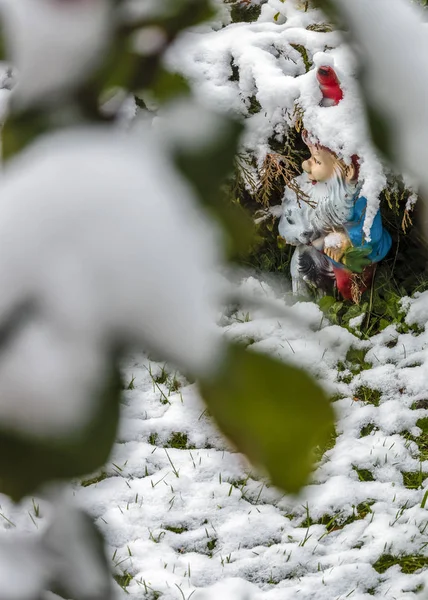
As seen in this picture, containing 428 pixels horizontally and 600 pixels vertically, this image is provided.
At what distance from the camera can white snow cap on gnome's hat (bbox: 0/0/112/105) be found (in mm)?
313

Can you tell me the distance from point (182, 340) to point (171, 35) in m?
0.19

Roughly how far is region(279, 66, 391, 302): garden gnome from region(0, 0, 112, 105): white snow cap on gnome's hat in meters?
1.94

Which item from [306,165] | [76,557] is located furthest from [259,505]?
[76,557]

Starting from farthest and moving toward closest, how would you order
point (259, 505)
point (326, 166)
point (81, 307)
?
point (326, 166)
point (259, 505)
point (81, 307)

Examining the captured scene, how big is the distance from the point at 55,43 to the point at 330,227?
90.3 inches

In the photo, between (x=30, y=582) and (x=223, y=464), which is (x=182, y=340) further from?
(x=223, y=464)

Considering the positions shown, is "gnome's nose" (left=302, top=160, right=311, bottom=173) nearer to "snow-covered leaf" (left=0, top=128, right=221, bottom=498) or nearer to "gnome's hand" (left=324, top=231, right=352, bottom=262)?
"gnome's hand" (left=324, top=231, right=352, bottom=262)

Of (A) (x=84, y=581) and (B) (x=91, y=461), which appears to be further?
(A) (x=84, y=581)

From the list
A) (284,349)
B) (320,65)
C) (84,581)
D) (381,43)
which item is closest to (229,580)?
(284,349)

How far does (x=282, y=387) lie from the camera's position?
311mm

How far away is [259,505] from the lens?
2.07m

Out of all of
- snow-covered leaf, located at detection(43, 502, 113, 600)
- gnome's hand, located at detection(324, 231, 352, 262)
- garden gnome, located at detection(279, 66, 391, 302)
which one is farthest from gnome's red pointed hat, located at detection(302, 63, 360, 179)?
snow-covered leaf, located at detection(43, 502, 113, 600)

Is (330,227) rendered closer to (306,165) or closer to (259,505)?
(306,165)

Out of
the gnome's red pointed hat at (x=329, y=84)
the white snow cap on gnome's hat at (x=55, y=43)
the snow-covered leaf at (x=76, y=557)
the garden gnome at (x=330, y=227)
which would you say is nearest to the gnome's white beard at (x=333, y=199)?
the garden gnome at (x=330, y=227)
